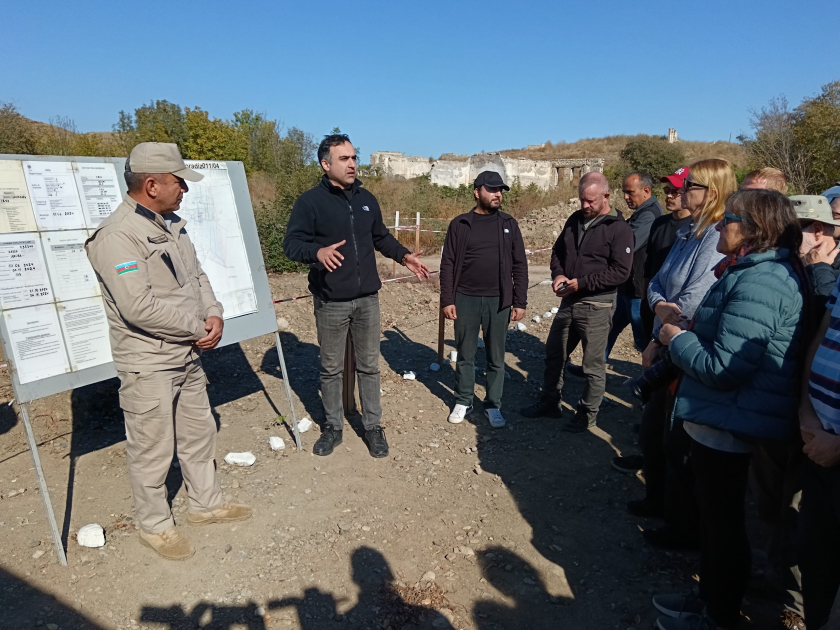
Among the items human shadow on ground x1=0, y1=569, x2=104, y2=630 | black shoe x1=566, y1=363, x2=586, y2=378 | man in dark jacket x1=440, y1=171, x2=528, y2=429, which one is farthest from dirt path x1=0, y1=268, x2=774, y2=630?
black shoe x1=566, y1=363, x2=586, y2=378

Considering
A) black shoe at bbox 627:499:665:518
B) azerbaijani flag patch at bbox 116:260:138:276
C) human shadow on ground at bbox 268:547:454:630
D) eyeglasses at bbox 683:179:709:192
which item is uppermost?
eyeglasses at bbox 683:179:709:192

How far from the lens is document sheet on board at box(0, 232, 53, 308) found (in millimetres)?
2691

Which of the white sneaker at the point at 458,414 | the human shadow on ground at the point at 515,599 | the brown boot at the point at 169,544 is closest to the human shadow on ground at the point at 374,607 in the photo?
the human shadow on ground at the point at 515,599

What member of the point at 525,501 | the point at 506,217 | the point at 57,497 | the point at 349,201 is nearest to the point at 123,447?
the point at 57,497

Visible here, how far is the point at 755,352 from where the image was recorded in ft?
6.10

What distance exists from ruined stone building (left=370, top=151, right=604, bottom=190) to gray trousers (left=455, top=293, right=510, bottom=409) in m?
29.6

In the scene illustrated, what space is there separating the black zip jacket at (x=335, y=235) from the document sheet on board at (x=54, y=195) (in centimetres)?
125

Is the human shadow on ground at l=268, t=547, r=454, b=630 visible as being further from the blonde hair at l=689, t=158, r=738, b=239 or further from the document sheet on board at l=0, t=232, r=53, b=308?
the blonde hair at l=689, t=158, r=738, b=239

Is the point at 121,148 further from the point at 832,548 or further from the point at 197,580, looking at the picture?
the point at 832,548

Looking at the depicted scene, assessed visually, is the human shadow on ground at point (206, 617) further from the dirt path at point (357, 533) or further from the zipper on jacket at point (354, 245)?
the zipper on jacket at point (354, 245)

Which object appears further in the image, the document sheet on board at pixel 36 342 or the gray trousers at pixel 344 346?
the gray trousers at pixel 344 346

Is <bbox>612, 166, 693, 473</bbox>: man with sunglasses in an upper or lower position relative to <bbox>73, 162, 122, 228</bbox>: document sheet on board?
lower

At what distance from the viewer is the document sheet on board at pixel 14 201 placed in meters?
2.70

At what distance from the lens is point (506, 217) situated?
4.43m
